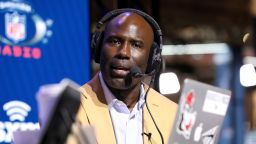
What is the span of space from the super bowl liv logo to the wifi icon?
0.71ft

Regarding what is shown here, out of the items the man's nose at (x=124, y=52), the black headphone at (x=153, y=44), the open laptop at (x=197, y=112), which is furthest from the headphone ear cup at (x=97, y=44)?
the open laptop at (x=197, y=112)

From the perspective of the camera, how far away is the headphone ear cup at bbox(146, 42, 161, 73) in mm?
1525

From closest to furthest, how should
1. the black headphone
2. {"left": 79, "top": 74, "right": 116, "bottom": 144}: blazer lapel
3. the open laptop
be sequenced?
the open laptop
{"left": 79, "top": 74, "right": 116, "bottom": 144}: blazer lapel
the black headphone

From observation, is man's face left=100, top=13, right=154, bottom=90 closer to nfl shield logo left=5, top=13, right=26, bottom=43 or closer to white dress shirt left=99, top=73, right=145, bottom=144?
white dress shirt left=99, top=73, right=145, bottom=144

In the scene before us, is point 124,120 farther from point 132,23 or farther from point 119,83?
point 132,23

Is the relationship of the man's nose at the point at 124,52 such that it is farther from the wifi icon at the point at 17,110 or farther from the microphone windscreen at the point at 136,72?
the wifi icon at the point at 17,110

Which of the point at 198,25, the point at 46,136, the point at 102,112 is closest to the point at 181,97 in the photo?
the point at 46,136

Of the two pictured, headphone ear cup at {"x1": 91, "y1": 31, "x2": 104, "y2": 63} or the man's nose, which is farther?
headphone ear cup at {"x1": 91, "y1": 31, "x2": 104, "y2": 63}

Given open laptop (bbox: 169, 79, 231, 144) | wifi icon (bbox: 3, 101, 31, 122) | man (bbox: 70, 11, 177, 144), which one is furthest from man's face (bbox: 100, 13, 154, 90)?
wifi icon (bbox: 3, 101, 31, 122)

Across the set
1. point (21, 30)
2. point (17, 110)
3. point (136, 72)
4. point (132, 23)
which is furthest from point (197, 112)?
point (21, 30)

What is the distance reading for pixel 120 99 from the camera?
1.45 m

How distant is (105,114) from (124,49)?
0.18 meters

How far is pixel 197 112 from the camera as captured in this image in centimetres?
107

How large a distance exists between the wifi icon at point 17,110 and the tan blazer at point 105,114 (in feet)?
3.27
